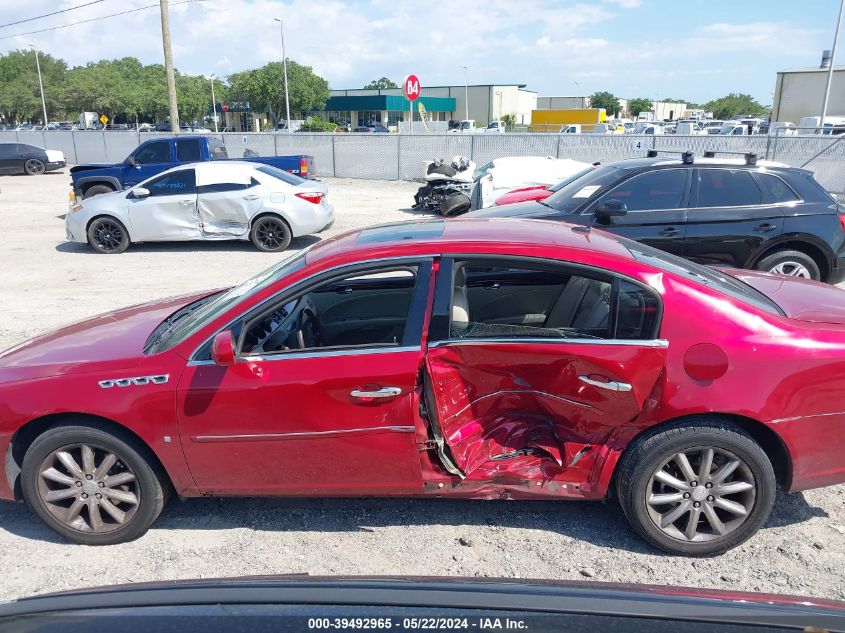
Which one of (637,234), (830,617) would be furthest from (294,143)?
(830,617)

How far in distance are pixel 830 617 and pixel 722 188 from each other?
260 inches

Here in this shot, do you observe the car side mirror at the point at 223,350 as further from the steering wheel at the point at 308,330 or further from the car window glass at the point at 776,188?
the car window glass at the point at 776,188

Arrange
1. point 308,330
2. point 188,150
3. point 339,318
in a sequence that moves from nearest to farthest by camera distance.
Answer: point 308,330 < point 339,318 < point 188,150

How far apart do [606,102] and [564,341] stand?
331 ft

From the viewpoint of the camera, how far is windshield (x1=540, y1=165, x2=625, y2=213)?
7668 millimetres

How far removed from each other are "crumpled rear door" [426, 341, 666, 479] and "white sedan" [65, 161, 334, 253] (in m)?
8.85

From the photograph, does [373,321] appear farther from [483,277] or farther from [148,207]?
[148,207]

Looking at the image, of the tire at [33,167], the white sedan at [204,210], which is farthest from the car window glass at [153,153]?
the tire at [33,167]

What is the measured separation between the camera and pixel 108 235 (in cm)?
1196

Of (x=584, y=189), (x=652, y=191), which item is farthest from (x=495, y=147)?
(x=652, y=191)

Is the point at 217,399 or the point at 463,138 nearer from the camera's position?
the point at 217,399

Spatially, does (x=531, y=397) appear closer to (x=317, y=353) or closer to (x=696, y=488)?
(x=696, y=488)

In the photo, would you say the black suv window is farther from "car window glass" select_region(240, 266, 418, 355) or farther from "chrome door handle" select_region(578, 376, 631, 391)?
"chrome door handle" select_region(578, 376, 631, 391)

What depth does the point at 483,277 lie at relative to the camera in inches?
184
